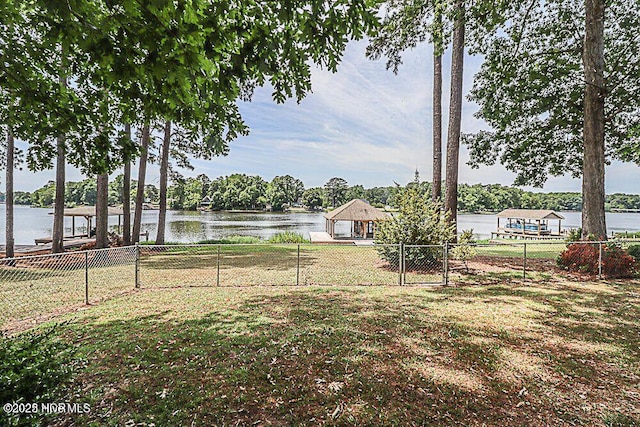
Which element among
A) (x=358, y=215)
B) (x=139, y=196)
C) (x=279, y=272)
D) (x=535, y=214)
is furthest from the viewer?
(x=535, y=214)

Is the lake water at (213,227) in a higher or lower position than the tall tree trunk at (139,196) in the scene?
lower

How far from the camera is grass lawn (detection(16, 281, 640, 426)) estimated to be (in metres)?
2.82

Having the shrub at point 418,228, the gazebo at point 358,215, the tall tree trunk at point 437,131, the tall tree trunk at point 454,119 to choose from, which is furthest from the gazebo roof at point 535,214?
the shrub at point 418,228

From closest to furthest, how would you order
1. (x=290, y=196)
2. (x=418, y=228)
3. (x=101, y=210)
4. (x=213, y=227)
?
1. (x=418, y=228)
2. (x=101, y=210)
3. (x=213, y=227)
4. (x=290, y=196)

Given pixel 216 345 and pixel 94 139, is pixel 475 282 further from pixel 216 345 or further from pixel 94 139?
pixel 94 139

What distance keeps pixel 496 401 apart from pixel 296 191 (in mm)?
108682

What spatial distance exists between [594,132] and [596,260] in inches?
165

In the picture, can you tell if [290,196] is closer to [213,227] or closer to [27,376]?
[213,227]

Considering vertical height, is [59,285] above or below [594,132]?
below

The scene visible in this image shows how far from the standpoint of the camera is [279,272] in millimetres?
10492

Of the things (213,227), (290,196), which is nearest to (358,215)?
(213,227)

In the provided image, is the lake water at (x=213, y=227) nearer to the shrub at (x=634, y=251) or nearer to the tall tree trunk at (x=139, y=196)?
the tall tree trunk at (x=139, y=196)

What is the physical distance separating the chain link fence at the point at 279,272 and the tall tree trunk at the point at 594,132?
104 cm

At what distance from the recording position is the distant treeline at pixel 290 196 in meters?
77.6
